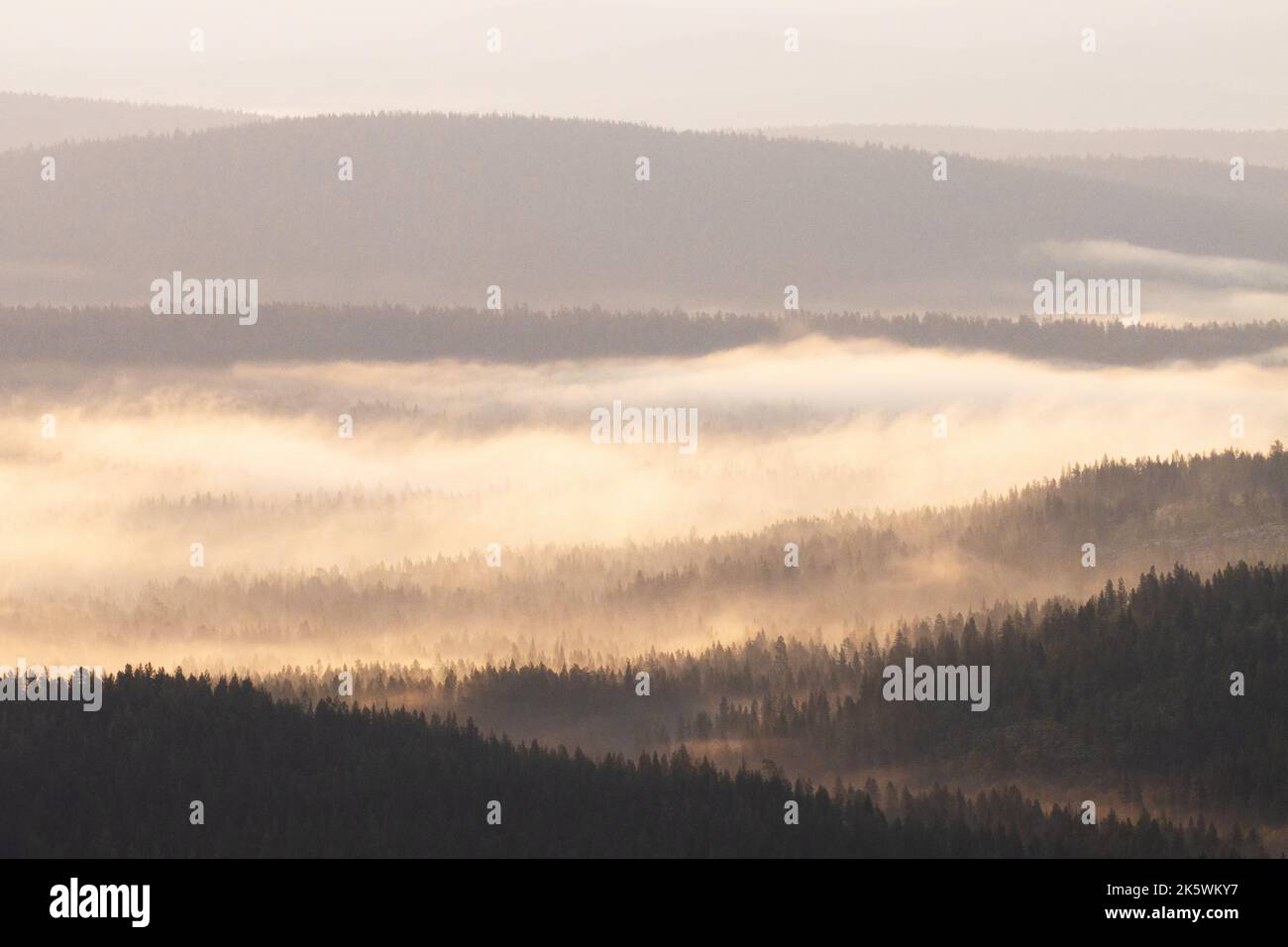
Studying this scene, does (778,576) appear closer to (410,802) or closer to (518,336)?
(410,802)

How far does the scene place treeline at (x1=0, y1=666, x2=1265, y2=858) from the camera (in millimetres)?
41750

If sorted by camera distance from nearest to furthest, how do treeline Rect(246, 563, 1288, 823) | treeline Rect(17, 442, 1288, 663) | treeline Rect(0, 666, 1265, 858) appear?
treeline Rect(0, 666, 1265, 858) → treeline Rect(246, 563, 1288, 823) → treeline Rect(17, 442, 1288, 663)

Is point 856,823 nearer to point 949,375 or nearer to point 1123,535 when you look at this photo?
point 1123,535

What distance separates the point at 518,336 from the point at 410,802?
128329mm

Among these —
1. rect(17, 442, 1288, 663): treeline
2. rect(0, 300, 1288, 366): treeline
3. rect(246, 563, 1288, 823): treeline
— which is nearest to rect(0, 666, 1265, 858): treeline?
rect(246, 563, 1288, 823): treeline

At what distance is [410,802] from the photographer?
144 feet

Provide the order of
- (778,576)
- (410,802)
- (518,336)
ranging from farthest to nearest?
(518,336) < (778,576) < (410,802)

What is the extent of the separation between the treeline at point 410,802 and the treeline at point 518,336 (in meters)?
107

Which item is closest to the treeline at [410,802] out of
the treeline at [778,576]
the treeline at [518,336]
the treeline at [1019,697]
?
the treeline at [1019,697]

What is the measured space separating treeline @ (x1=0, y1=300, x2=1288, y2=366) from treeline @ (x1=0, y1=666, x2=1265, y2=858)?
10726 centimetres

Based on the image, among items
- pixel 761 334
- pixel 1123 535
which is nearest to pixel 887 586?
pixel 1123 535

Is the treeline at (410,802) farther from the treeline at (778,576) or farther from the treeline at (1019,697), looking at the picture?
the treeline at (778,576)

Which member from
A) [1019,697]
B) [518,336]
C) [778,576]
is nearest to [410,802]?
[1019,697]

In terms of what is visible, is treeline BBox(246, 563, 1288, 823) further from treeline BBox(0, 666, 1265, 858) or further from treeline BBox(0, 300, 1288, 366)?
treeline BBox(0, 300, 1288, 366)
